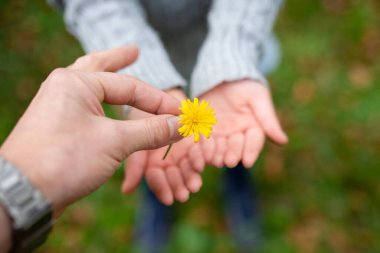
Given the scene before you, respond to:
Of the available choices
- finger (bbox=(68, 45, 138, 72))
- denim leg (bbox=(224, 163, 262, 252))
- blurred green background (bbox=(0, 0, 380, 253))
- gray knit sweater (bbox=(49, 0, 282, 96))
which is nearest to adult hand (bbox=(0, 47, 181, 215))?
finger (bbox=(68, 45, 138, 72))

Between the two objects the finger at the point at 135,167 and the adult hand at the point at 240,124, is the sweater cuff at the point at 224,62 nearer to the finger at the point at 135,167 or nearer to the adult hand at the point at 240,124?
the adult hand at the point at 240,124

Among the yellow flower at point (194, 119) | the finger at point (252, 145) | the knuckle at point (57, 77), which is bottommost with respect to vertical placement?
the finger at point (252, 145)

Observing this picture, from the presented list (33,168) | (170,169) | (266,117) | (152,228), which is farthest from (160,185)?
(152,228)

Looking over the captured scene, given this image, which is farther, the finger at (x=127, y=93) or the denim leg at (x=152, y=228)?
the denim leg at (x=152, y=228)

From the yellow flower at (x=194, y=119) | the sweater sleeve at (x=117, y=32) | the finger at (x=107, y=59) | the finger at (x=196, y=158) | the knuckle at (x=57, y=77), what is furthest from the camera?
the sweater sleeve at (x=117, y=32)

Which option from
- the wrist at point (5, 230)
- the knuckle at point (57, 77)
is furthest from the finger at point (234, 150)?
the wrist at point (5, 230)

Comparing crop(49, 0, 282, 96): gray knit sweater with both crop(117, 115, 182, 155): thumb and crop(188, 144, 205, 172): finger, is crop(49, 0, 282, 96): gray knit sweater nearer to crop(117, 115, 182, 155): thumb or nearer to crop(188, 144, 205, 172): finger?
crop(188, 144, 205, 172): finger
